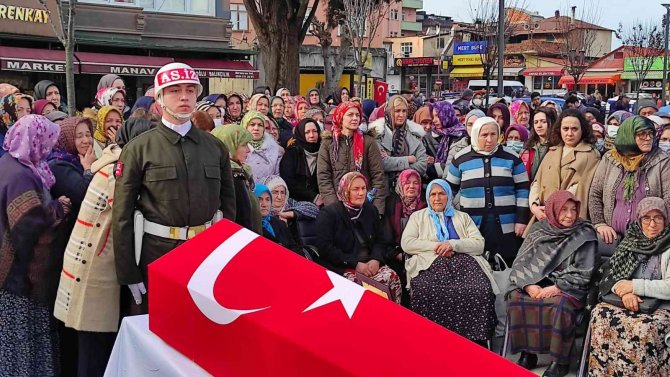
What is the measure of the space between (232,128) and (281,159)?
254 centimetres

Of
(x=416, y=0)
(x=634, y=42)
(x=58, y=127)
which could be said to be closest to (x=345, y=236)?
(x=58, y=127)

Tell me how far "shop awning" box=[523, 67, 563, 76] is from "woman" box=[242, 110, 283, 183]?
58.5 meters

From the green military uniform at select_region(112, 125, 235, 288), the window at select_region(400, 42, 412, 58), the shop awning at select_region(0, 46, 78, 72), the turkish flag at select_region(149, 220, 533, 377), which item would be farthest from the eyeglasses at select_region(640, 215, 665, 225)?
the window at select_region(400, 42, 412, 58)

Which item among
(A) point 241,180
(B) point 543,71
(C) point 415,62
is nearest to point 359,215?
(A) point 241,180

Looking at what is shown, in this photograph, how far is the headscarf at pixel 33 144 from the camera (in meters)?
4.25

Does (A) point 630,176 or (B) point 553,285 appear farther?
(A) point 630,176

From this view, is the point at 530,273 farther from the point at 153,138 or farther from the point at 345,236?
the point at 153,138

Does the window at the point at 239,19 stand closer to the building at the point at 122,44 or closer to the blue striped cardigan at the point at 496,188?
the building at the point at 122,44

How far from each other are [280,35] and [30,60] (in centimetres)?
604

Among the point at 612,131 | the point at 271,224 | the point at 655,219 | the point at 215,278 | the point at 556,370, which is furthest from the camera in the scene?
the point at 612,131

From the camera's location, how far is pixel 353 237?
639cm

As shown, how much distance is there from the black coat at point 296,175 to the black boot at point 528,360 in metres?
2.79

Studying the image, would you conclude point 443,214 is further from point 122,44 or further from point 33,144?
point 122,44

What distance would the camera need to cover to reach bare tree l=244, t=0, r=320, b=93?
58.1 ft
